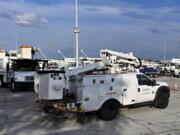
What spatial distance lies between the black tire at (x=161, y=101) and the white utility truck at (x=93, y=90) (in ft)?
1.16

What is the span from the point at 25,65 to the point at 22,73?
0.78 metres

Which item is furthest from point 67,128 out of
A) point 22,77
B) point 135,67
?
point 22,77

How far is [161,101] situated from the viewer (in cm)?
1767

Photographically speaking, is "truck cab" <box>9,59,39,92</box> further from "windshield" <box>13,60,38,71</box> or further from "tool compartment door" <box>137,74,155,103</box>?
"tool compartment door" <box>137,74,155,103</box>

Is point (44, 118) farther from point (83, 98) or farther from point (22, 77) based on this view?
point (22, 77)

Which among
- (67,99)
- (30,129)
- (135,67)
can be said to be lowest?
(30,129)

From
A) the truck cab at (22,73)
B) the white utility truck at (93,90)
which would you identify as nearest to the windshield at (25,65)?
the truck cab at (22,73)

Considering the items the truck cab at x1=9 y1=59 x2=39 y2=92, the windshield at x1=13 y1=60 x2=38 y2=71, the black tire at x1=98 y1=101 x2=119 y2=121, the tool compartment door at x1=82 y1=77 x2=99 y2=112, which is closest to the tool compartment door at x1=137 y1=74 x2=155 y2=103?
the black tire at x1=98 y1=101 x2=119 y2=121

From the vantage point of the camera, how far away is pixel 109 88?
15.0 meters

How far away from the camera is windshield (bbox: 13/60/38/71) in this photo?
27.9 m

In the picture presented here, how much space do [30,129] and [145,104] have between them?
5.90 m

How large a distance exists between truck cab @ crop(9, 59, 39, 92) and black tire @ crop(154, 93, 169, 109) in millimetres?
12278

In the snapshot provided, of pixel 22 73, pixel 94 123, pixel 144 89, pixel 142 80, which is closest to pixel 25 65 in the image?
pixel 22 73

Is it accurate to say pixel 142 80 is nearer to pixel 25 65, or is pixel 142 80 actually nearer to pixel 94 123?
pixel 94 123
